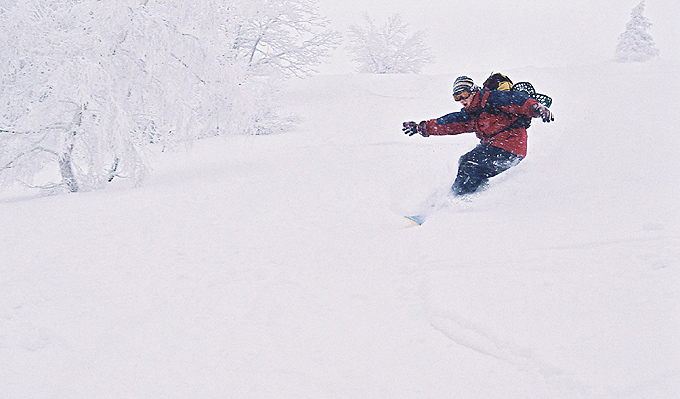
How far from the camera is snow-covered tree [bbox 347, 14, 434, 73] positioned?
3016 cm

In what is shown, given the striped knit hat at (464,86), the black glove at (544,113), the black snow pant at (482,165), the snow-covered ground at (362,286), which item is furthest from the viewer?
the striped knit hat at (464,86)

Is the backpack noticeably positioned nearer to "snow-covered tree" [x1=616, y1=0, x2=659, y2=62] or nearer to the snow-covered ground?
the snow-covered ground

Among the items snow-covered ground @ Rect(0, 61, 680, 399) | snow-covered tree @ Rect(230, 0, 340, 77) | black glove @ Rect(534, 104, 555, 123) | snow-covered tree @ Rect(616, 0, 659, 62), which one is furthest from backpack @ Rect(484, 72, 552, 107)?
snow-covered tree @ Rect(616, 0, 659, 62)

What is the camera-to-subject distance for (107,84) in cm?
704

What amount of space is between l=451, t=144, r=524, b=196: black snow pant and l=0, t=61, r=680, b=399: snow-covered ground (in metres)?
0.19

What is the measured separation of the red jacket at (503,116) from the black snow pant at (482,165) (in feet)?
0.24

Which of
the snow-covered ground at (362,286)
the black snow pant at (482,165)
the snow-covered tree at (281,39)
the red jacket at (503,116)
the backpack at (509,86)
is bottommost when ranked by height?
the snow-covered ground at (362,286)

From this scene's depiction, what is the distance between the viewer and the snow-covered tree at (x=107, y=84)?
6.95 metres

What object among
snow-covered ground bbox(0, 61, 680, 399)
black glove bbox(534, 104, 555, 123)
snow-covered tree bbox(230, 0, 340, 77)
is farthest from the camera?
snow-covered tree bbox(230, 0, 340, 77)

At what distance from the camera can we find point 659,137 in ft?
18.4

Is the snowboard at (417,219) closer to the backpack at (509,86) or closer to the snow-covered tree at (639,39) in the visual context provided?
the backpack at (509,86)

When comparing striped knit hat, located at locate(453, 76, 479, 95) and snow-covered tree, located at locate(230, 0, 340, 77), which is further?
snow-covered tree, located at locate(230, 0, 340, 77)

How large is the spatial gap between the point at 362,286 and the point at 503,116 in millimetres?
3036

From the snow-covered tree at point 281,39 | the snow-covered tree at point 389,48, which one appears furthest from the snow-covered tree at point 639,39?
the snow-covered tree at point 281,39
